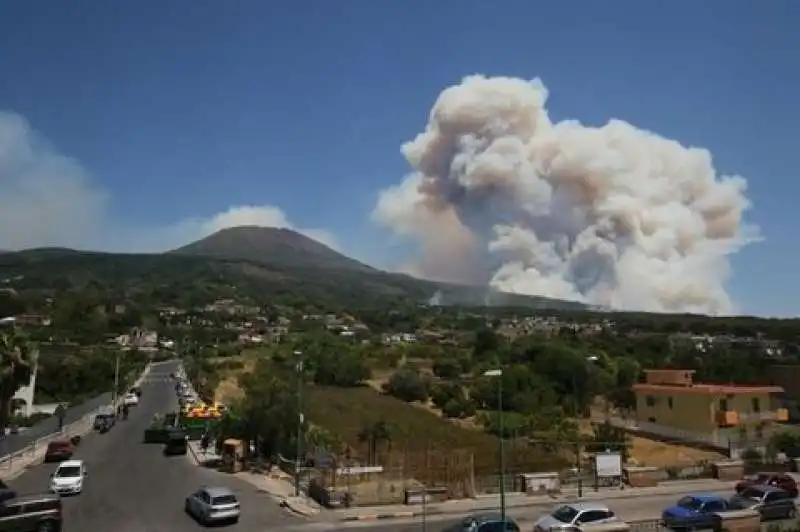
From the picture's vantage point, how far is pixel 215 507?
26.8 m

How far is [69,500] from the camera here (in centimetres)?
3119

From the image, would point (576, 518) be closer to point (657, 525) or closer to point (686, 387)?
point (657, 525)

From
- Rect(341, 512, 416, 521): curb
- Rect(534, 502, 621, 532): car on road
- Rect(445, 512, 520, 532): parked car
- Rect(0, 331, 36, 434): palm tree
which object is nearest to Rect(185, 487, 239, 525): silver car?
Rect(341, 512, 416, 521): curb

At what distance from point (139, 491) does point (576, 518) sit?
1874 cm

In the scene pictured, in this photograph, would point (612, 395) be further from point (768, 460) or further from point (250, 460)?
point (250, 460)

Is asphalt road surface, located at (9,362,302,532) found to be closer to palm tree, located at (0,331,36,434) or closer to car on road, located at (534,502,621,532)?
palm tree, located at (0,331,36,434)

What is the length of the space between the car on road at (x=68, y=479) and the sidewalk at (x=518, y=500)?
11.1 meters

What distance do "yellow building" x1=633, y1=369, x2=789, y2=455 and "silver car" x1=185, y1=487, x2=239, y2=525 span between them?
31.7 meters

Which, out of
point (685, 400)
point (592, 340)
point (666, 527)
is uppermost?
point (592, 340)

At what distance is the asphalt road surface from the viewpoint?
89.9 ft

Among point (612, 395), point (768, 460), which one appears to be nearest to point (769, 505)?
point (768, 460)

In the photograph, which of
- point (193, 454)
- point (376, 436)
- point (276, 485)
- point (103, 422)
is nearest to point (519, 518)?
point (276, 485)

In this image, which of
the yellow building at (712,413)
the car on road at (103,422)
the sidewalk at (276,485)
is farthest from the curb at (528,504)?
the car on road at (103,422)

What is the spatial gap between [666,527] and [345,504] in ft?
38.7
